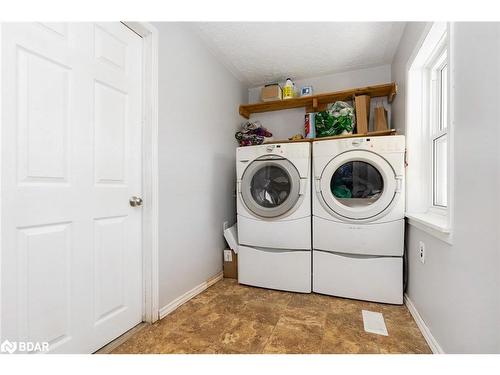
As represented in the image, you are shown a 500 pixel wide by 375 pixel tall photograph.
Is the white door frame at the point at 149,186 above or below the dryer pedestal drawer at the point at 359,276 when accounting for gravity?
above

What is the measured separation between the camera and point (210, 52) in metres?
2.21

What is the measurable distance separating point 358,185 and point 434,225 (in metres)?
0.77

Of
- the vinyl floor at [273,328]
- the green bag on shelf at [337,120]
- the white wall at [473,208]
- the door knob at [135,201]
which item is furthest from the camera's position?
the green bag on shelf at [337,120]

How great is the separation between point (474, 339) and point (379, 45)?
7.55ft

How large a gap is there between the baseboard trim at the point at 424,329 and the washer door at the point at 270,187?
3.59 feet

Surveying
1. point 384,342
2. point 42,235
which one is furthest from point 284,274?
point 42,235

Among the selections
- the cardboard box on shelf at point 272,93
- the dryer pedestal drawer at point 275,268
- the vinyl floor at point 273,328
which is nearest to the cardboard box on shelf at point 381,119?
the cardboard box on shelf at point 272,93

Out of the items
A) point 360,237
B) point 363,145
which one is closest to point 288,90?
point 363,145

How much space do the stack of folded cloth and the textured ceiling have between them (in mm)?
625

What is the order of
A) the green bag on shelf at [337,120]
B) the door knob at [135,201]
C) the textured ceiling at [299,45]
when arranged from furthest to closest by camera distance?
the green bag on shelf at [337,120] < the textured ceiling at [299,45] < the door knob at [135,201]

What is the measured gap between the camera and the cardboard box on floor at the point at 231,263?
232 cm

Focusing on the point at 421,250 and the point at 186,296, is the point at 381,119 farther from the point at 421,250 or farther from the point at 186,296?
the point at 186,296

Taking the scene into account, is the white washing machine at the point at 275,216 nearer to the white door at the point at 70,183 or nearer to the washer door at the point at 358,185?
the washer door at the point at 358,185

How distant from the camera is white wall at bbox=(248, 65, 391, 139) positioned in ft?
8.35
